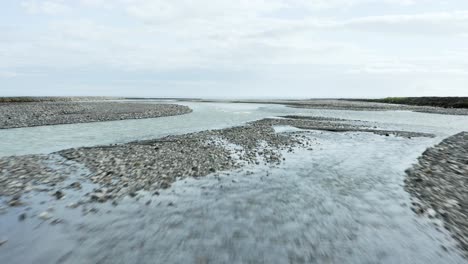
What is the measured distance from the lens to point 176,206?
1095 centimetres

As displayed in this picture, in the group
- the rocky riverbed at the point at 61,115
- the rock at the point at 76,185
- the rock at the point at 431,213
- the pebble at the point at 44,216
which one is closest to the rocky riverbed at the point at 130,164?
the rock at the point at 76,185

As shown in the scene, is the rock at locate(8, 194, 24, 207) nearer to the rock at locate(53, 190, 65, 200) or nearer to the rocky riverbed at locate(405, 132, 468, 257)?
the rock at locate(53, 190, 65, 200)

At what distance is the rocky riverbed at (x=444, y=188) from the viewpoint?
9.30m

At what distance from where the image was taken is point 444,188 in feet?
40.0

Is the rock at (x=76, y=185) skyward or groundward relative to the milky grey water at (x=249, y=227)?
skyward

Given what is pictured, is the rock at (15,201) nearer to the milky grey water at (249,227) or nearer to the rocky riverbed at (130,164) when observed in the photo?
the rocky riverbed at (130,164)

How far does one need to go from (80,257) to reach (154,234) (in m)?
2.00

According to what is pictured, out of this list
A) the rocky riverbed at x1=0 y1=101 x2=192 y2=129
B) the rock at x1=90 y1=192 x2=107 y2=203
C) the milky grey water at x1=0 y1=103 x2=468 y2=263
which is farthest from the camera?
the rocky riverbed at x1=0 y1=101 x2=192 y2=129

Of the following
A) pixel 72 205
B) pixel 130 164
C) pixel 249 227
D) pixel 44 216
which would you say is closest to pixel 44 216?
pixel 44 216

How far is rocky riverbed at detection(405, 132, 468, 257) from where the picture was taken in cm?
930

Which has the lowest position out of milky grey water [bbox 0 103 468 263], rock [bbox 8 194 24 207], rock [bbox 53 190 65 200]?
milky grey water [bbox 0 103 468 263]

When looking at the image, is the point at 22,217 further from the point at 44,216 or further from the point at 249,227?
the point at 249,227

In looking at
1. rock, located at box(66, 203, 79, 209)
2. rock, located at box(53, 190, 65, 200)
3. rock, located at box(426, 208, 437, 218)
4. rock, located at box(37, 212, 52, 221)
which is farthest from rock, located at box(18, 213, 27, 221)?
rock, located at box(426, 208, 437, 218)

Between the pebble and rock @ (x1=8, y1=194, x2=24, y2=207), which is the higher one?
rock @ (x1=8, y1=194, x2=24, y2=207)
